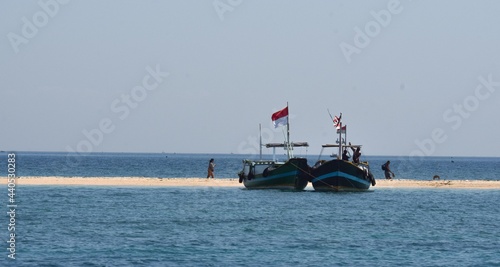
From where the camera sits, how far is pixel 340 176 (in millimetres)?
63094

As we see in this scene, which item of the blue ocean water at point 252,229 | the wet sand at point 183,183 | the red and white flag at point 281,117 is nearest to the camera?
the blue ocean water at point 252,229

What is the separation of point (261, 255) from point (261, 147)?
38.4 metres

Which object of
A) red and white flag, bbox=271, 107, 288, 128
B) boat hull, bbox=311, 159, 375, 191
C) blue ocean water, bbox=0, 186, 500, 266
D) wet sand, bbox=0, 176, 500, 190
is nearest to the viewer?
blue ocean water, bbox=0, 186, 500, 266

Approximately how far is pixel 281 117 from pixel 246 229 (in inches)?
1100

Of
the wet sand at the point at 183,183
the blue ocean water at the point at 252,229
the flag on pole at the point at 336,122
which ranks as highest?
the flag on pole at the point at 336,122

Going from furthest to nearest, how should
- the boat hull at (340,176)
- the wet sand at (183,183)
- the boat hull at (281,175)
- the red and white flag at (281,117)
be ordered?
Result: the wet sand at (183,183)
the red and white flag at (281,117)
the boat hull at (281,175)
the boat hull at (340,176)

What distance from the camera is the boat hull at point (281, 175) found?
64.0 meters

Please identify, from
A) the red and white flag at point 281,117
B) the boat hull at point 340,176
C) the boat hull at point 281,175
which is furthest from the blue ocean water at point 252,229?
the red and white flag at point 281,117

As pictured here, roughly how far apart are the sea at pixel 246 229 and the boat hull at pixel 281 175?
3.56 feet

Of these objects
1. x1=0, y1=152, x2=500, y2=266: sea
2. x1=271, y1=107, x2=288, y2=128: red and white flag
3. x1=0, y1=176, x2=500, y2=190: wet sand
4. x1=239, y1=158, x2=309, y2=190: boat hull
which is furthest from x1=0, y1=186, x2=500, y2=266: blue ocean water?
x1=0, y1=176, x2=500, y2=190: wet sand

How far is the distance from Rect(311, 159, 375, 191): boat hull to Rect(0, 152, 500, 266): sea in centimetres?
118

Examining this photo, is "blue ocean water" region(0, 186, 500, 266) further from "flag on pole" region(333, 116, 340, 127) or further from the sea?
"flag on pole" region(333, 116, 340, 127)

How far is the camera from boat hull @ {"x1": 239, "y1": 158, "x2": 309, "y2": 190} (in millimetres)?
64000

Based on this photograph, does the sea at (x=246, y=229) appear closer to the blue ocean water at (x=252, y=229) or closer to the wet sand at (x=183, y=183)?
the blue ocean water at (x=252, y=229)
